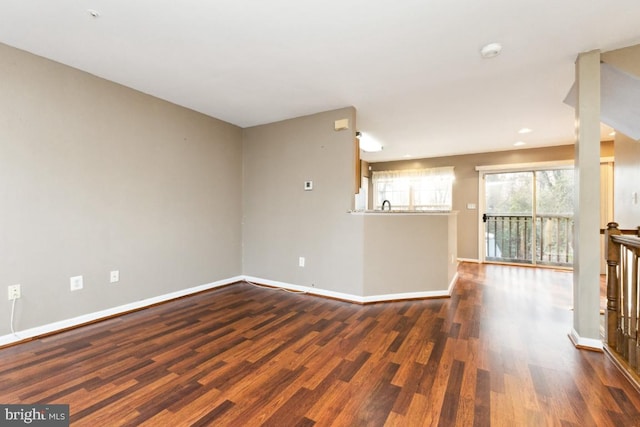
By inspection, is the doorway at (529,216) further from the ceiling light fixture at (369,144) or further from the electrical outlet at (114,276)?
the electrical outlet at (114,276)

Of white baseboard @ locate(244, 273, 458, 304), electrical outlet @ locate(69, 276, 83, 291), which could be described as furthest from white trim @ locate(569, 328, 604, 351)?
electrical outlet @ locate(69, 276, 83, 291)

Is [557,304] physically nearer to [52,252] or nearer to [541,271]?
[541,271]

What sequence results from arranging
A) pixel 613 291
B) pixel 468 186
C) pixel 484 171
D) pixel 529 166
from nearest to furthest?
pixel 613 291
pixel 529 166
pixel 484 171
pixel 468 186

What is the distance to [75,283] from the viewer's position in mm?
2486

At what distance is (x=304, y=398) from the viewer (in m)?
1.53

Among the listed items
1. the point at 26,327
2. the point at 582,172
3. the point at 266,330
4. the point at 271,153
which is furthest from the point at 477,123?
the point at 26,327

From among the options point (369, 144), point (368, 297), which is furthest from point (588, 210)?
point (369, 144)

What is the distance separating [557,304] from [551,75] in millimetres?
2447

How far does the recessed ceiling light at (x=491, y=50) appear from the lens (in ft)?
6.91

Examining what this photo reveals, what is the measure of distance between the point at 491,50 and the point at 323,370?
268 centimetres

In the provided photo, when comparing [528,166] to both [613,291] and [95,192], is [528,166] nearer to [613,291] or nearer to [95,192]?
[613,291]

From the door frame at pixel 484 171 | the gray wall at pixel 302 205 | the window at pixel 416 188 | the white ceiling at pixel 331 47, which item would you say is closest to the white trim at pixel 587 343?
the gray wall at pixel 302 205

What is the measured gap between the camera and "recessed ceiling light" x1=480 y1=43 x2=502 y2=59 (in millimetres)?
2108

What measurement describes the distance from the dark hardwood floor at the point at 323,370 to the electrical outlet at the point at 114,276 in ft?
1.22
